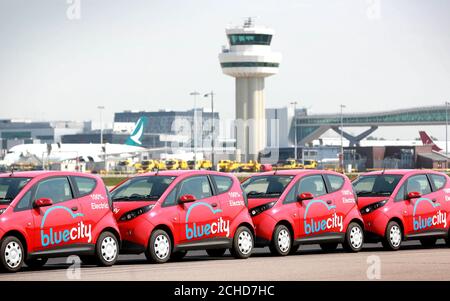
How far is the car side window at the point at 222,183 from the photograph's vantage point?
2031cm

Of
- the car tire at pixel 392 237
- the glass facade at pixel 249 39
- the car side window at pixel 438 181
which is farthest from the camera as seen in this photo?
the glass facade at pixel 249 39

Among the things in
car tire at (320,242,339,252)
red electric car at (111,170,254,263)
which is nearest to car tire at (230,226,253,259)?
red electric car at (111,170,254,263)

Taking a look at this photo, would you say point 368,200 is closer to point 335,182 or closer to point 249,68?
point 335,182

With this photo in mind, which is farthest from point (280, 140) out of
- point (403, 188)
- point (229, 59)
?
point (403, 188)

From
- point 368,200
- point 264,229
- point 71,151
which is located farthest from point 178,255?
point 71,151

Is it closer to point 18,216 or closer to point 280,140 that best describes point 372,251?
point 18,216

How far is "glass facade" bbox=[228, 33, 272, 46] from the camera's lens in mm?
144750

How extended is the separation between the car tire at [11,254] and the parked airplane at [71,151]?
320 ft

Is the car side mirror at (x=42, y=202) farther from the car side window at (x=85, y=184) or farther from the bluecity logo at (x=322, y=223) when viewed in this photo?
the bluecity logo at (x=322, y=223)

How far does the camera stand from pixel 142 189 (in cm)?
1970

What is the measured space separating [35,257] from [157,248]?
243cm

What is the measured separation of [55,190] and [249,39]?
12823 centimetres

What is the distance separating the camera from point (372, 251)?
22078mm

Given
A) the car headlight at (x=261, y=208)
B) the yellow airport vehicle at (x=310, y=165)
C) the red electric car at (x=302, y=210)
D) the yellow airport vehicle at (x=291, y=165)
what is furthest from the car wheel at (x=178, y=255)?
the yellow airport vehicle at (x=310, y=165)
